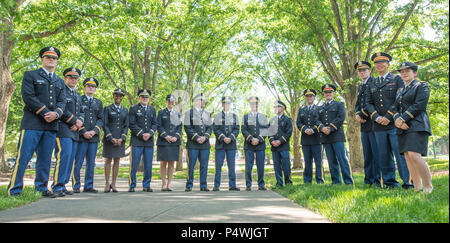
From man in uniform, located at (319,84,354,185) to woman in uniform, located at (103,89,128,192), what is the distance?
4.69m

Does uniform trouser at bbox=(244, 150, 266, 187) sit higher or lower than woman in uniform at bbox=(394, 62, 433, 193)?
lower

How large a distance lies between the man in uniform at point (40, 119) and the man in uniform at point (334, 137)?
18.2 ft

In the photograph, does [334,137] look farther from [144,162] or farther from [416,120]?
[144,162]

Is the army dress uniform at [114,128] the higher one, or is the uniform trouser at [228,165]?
the army dress uniform at [114,128]

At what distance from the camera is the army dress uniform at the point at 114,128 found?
775 cm

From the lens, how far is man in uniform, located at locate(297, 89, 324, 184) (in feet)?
26.3

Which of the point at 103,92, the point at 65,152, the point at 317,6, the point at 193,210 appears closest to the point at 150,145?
the point at 65,152

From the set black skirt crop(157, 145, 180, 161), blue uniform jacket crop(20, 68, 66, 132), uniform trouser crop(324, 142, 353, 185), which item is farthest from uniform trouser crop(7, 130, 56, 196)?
uniform trouser crop(324, 142, 353, 185)

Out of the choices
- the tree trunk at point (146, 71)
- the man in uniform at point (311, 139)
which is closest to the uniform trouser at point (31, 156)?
the man in uniform at point (311, 139)

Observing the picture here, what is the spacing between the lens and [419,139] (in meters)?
4.91

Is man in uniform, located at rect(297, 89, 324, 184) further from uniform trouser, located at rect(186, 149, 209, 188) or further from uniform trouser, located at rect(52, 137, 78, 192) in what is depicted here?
uniform trouser, located at rect(52, 137, 78, 192)

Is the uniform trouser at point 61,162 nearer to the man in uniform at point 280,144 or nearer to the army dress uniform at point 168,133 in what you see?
the army dress uniform at point 168,133
